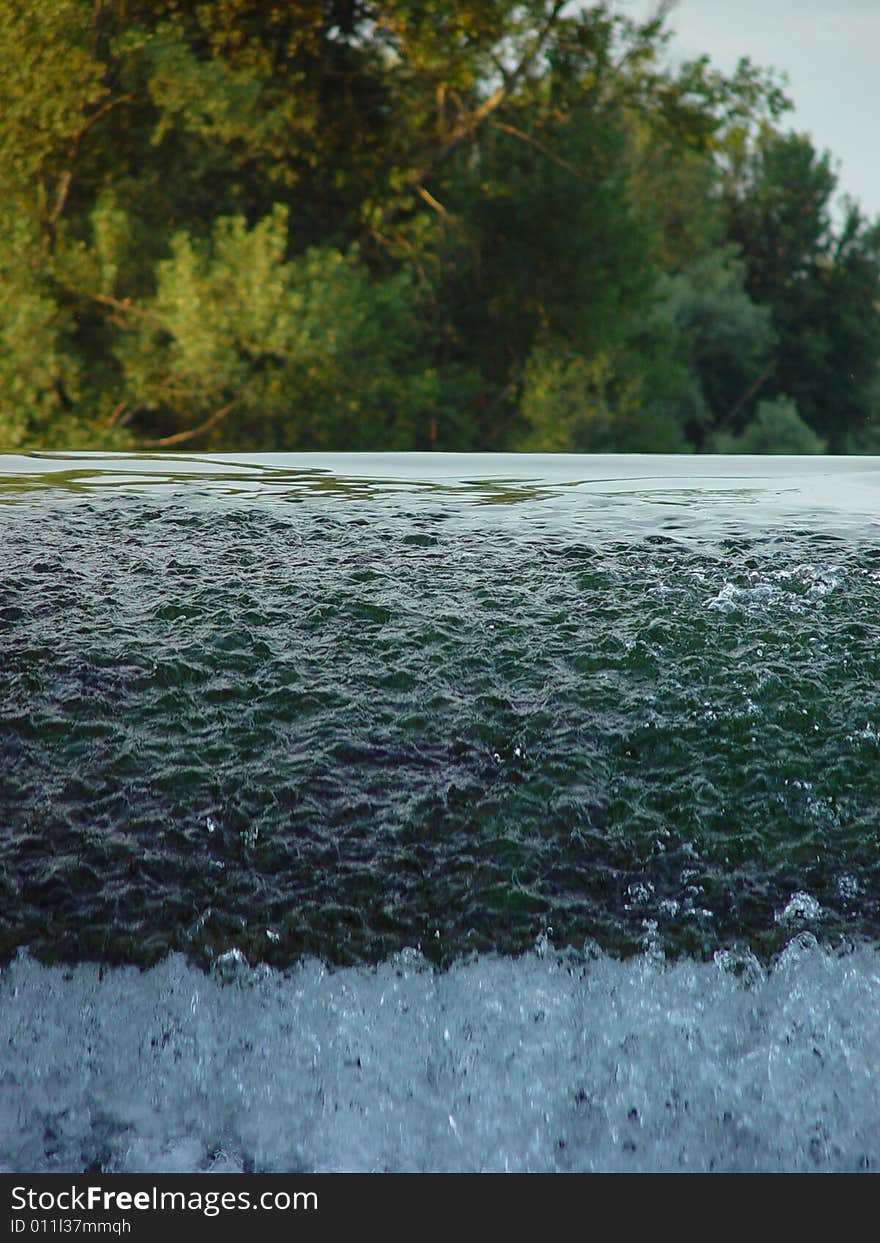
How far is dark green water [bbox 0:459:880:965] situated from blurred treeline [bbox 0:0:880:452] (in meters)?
8.71

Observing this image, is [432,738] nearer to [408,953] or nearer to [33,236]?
[408,953]

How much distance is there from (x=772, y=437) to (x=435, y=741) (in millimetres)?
18815

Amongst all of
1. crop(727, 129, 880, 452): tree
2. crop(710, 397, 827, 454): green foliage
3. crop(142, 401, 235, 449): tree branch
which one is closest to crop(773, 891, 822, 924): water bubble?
crop(142, 401, 235, 449): tree branch

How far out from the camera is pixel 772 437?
21438 mm

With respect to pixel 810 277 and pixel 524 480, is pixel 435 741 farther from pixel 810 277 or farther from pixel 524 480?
pixel 810 277

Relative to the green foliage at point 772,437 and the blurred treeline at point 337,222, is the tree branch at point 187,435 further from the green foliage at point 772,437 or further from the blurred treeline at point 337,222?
the green foliage at point 772,437

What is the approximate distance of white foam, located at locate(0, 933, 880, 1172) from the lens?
8.67ft

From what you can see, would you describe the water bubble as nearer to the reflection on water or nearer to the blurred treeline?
the reflection on water

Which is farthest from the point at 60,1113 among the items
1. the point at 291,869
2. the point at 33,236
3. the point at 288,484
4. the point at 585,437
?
the point at 585,437

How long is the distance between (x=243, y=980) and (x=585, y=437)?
14547 millimetres

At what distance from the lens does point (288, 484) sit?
704 cm

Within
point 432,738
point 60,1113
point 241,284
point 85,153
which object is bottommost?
point 60,1113

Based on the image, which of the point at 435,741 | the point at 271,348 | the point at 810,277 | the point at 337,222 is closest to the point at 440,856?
the point at 435,741

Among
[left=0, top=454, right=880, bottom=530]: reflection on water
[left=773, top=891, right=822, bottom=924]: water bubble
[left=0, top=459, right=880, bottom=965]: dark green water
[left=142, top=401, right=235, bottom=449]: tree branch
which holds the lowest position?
[left=773, top=891, right=822, bottom=924]: water bubble
